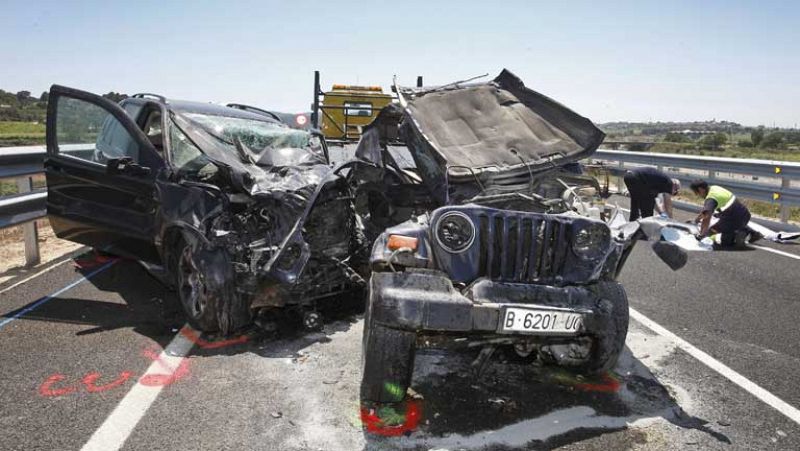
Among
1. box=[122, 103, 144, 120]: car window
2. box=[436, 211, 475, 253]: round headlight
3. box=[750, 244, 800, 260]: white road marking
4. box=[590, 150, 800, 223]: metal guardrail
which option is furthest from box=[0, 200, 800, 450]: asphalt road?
box=[590, 150, 800, 223]: metal guardrail

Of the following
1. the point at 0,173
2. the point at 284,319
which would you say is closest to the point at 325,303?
the point at 284,319

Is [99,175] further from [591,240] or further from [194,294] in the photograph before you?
[591,240]

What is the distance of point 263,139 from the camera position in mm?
5941

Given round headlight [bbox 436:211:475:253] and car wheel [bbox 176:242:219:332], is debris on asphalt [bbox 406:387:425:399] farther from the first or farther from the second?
car wheel [bbox 176:242:219:332]

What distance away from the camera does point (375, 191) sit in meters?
4.98

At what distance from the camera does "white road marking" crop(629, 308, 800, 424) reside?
10.9 feet

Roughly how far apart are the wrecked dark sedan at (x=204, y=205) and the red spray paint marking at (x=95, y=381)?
71 cm

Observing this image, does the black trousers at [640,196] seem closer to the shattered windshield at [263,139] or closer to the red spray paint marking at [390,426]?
the shattered windshield at [263,139]

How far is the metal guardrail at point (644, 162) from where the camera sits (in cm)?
604

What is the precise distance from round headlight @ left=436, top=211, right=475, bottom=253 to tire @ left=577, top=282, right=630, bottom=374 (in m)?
0.86

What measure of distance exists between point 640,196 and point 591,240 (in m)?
→ 6.53

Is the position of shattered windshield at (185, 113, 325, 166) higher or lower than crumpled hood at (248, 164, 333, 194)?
higher

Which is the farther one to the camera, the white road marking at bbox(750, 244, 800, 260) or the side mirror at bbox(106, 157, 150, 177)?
the white road marking at bbox(750, 244, 800, 260)

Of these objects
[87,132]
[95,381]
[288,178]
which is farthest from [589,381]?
[87,132]
